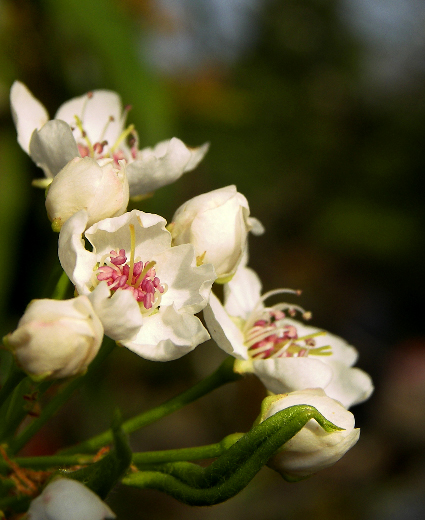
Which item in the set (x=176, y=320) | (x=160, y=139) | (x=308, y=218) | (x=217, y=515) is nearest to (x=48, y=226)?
(x=160, y=139)

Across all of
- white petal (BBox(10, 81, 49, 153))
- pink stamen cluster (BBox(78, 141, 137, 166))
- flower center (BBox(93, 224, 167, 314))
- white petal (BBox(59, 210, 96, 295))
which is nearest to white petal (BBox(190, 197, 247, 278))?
flower center (BBox(93, 224, 167, 314))

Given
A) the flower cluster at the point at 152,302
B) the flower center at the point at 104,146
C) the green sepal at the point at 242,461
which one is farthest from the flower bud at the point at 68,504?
the flower center at the point at 104,146

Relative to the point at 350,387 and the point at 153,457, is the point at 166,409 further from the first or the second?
the point at 350,387


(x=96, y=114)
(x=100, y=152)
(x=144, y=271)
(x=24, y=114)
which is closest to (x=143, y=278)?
(x=144, y=271)

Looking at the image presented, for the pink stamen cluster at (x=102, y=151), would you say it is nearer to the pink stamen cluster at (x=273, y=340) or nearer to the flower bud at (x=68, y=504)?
the pink stamen cluster at (x=273, y=340)

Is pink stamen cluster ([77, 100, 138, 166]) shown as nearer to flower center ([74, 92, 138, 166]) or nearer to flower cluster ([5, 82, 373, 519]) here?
flower center ([74, 92, 138, 166])

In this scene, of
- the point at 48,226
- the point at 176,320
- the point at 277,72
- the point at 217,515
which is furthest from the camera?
the point at 277,72

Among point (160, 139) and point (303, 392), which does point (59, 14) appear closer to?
point (160, 139)
